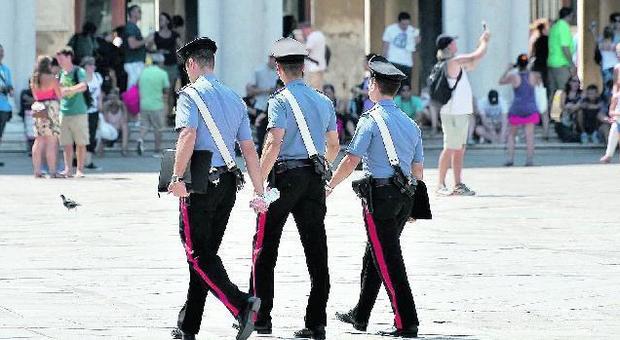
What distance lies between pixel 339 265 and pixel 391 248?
3.19 m

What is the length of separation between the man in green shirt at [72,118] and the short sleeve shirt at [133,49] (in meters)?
5.63

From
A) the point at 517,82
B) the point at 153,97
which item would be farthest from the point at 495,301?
the point at 153,97

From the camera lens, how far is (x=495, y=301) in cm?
1143

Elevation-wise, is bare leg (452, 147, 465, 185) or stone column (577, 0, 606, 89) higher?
stone column (577, 0, 606, 89)

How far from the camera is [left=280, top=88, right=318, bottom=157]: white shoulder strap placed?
33.6 feet

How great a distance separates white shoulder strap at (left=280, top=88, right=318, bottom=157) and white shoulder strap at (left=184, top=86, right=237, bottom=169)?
652 mm

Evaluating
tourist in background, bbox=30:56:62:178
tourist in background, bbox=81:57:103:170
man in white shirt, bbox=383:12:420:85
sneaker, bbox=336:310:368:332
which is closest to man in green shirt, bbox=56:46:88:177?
tourist in background, bbox=30:56:62:178

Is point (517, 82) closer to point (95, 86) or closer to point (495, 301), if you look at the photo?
point (95, 86)

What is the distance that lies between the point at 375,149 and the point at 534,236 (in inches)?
212

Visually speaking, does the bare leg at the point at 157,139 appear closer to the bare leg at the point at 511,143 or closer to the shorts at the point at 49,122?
the shorts at the point at 49,122

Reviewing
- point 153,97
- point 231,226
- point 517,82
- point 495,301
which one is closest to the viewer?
point 495,301

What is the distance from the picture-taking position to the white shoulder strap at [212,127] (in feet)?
31.8

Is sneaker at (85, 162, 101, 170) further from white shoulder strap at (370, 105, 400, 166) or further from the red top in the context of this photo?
white shoulder strap at (370, 105, 400, 166)

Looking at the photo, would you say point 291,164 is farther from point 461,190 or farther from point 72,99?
point 72,99
